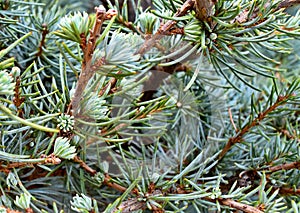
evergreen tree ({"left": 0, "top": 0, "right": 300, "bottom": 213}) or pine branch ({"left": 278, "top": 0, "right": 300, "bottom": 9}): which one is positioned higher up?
pine branch ({"left": 278, "top": 0, "right": 300, "bottom": 9})

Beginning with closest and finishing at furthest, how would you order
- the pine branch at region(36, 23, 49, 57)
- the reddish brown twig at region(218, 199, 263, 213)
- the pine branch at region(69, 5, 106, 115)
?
the pine branch at region(69, 5, 106, 115)
the reddish brown twig at region(218, 199, 263, 213)
the pine branch at region(36, 23, 49, 57)

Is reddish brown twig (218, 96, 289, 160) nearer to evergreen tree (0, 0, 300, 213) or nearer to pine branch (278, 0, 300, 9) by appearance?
evergreen tree (0, 0, 300, 213)

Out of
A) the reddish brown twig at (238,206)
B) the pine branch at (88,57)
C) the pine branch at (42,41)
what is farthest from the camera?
the pine branch at (42,41)

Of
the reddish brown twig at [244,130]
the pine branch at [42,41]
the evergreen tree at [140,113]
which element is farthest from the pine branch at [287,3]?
the pine branch at [42,41]

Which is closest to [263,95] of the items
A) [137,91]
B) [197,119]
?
[197,119]

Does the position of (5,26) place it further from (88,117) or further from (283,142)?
(283,142)

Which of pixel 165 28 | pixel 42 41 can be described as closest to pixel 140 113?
pixel 165 28

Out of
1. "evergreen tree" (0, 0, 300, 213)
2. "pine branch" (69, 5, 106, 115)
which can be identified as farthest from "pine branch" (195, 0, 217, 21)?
"pine branch" (69, 5, 106, 115)

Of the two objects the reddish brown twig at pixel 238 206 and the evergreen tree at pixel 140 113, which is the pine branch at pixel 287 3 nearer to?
the evergreen tree at pixel 140 113
